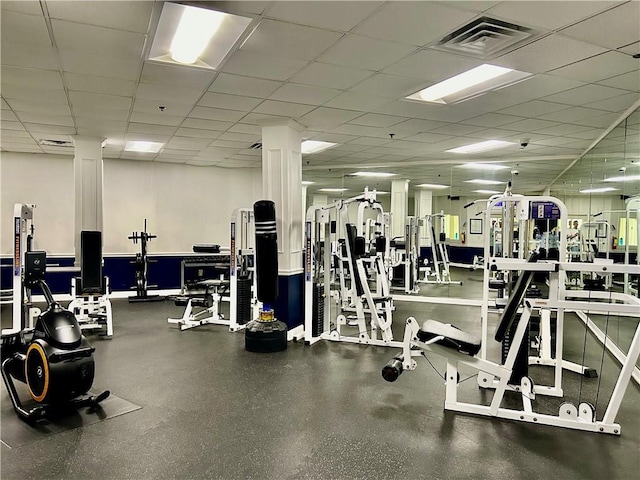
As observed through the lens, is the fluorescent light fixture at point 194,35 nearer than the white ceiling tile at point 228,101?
Yes

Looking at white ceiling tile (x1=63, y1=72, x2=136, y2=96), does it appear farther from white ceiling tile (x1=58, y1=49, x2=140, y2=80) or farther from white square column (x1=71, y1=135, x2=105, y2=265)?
white square column (x1=71, y1=135, x2=105, y2=265)

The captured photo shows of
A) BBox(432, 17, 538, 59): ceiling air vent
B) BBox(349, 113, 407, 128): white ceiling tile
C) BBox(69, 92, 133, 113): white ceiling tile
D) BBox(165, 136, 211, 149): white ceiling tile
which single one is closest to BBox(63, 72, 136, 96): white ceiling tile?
BBox(69, 92, 133, 113): white ceiling tile

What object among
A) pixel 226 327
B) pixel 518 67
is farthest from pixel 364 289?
pixel 518 67

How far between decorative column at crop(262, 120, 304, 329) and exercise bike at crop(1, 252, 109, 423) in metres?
2.47

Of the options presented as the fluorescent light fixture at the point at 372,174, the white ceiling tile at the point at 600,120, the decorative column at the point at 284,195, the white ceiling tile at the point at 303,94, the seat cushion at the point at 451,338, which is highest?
the white ceiling tile at the point at 303,94

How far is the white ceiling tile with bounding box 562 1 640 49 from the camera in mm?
2527

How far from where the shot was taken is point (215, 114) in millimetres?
4918

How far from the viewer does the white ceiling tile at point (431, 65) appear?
10.6ft

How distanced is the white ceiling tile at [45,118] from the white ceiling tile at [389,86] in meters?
3.61

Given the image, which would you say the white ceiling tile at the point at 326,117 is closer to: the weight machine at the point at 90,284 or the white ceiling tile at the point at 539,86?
the white ceiling tile at the point at 539,86

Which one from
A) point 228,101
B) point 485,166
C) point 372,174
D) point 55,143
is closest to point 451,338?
point 228,101

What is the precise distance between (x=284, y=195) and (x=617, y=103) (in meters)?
3.67

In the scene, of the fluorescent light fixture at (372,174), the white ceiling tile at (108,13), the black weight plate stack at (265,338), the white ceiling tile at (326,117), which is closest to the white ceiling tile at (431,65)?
the white ceiling tile at (326,117)

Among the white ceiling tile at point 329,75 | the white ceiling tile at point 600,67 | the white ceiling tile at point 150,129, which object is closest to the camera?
the white ceiling tile at point 600,67
